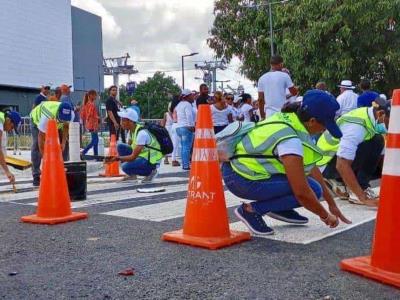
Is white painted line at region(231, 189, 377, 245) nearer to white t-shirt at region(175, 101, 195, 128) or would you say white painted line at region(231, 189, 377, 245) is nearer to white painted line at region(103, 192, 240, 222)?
white painted line at region(103, 192, 240, 222)

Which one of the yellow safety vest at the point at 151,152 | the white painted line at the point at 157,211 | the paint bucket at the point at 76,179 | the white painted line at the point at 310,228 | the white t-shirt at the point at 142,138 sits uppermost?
the white t-shirt at the point at 142,138

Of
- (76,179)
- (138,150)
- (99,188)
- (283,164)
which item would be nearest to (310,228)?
(283,164)

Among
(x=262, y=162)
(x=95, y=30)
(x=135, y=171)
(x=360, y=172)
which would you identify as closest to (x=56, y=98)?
(x=135, y=171)

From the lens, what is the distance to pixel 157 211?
6270 millimetres

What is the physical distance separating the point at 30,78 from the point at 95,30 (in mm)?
19178

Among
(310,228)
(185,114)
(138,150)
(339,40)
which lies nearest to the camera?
(310,228)

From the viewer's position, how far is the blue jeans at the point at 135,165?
8.95 meters

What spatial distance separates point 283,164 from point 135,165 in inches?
195

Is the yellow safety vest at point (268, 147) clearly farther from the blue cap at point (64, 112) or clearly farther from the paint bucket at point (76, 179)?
the blue cap at point (64, 112)

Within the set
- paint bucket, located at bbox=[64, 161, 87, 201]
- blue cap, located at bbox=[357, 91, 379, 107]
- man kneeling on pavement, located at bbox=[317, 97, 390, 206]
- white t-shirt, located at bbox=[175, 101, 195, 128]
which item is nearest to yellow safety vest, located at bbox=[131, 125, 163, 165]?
paint bucket, located at bbox=[64, 161, 87, 201]

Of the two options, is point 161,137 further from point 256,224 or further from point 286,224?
point 256,224

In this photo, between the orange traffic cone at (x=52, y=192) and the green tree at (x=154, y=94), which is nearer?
the orange traffic cone at (x=52, y=192)

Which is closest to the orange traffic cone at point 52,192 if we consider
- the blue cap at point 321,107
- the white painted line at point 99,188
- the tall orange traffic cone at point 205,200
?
the tall orange traffic cone at point 205,200

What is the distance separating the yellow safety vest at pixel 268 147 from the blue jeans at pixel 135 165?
172 inches
